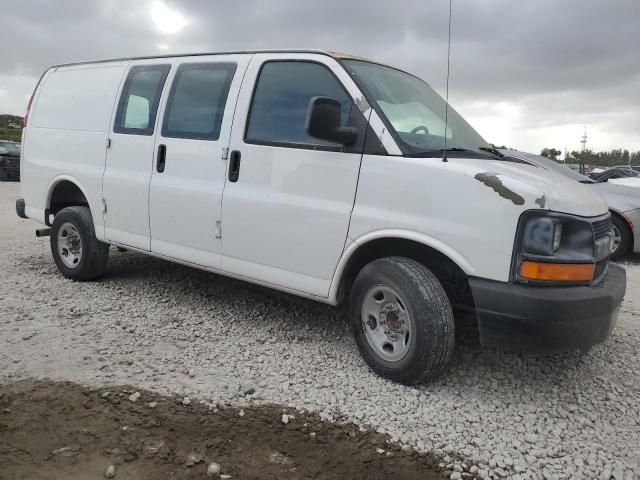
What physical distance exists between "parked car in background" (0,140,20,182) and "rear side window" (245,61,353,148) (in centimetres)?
2060

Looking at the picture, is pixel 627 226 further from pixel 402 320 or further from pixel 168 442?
pixel 168 442

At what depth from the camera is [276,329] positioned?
4516mm

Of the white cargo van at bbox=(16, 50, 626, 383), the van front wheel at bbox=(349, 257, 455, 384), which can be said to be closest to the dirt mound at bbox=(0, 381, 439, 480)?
the van front wheel at bbox=(349, 257, 455, 384)

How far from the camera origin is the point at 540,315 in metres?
3.07

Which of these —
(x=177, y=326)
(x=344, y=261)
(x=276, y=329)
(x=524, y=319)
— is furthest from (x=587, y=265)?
(x=177, y=326)

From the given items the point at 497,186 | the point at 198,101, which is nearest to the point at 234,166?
the point at 198,101

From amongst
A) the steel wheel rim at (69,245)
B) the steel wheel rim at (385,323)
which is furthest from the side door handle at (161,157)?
the steel wheel rim at (385,323)

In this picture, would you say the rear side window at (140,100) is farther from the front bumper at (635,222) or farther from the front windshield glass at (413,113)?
the front bumper at (635,222)

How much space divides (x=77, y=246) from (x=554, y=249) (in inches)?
185

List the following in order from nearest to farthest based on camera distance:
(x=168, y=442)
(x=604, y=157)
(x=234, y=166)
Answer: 1. (x=168, y=442)
2. (x=234, y=166)
3. (x=604, y=157)

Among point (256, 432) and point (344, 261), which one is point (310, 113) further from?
point (256, 432)

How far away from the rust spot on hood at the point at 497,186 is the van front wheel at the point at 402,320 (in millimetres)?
658

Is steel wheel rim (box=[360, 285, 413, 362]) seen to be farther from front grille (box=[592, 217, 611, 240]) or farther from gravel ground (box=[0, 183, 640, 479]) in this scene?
front grille (box=[592, 217, 611, 240])

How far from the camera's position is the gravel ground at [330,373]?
2996 mm
